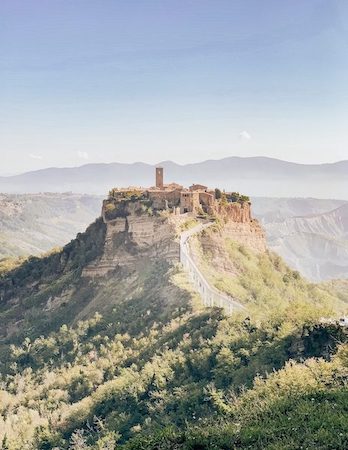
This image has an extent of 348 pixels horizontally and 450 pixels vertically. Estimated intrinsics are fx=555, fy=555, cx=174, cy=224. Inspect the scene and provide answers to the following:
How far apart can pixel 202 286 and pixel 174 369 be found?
1795 cm

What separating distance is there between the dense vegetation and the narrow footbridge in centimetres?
157

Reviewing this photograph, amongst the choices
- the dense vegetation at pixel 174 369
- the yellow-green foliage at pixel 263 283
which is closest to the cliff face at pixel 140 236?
the dense vegetation at pixel 174 369

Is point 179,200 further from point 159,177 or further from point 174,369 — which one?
point 174,369

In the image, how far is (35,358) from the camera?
69625 mm

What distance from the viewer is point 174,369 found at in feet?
149

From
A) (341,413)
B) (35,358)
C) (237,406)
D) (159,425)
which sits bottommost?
(35,358)

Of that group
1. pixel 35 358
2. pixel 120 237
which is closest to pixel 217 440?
pixel 35 358

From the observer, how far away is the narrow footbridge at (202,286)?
57703 mm

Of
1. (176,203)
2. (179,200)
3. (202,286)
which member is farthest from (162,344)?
(179,200)

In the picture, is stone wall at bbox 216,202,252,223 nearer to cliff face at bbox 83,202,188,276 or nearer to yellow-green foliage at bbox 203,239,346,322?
yellow-green foliage at bbox 203,239,346,322

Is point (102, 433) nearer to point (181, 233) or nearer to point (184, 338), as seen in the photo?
point (184, 338)

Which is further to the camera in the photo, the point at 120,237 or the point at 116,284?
the point at 120,237

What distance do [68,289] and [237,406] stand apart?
184 ft

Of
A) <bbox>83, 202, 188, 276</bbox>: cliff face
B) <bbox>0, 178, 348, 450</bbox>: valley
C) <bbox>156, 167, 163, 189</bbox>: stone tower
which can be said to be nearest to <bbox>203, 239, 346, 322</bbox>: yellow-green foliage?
<bbox>0, 178, 348, 450</bbox>: valley
